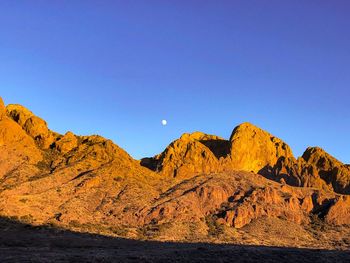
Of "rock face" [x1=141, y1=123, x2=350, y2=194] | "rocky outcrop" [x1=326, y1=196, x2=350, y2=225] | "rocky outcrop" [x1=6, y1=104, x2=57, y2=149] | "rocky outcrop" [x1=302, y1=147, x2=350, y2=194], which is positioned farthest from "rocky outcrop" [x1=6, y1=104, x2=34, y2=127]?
"rocky outcrop" [x1=302, y1=147, x2=350, y2=194]

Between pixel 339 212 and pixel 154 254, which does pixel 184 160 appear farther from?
pixel 154 254

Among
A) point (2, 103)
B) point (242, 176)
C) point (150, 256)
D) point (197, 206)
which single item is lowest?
point (150, 256)

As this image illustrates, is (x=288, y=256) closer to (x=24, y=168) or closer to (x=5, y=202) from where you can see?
(x=5, y=202)

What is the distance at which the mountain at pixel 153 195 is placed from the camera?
237 feet

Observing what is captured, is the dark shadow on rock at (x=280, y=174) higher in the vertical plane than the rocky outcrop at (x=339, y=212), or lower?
higher

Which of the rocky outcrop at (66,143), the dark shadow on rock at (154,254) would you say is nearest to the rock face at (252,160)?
the rocky outcrop at (66,143)

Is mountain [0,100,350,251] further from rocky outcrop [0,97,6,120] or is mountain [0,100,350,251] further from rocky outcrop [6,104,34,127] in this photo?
rocky outcrop [0,97,6,120]

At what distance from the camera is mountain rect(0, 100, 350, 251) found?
7219 cm

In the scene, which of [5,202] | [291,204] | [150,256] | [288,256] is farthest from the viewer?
[291,204]

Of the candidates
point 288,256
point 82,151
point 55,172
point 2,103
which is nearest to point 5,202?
point 55,172

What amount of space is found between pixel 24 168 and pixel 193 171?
40258 millimetres

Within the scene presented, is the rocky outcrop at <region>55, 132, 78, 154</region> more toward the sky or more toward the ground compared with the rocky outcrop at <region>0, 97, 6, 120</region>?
more toward the ground

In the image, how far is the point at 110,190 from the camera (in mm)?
84062

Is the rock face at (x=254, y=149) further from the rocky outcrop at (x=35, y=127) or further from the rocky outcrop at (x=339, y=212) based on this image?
the rocky outcrop at (x=35, y=127)
